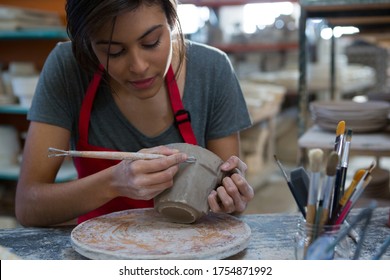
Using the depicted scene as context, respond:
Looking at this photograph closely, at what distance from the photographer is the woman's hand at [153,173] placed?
938 millimetres

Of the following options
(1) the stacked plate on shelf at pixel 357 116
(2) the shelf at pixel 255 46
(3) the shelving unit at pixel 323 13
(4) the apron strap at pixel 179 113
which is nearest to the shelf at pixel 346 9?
(3) the shelving unit at pixel 323 13

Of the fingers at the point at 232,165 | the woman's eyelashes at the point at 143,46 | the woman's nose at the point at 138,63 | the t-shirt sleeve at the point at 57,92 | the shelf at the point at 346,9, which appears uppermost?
the shelf at the point at 346,9

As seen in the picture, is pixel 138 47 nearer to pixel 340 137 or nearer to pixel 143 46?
pixel 143 46

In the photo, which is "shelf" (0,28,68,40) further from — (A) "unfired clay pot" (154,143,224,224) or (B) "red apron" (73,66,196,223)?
(A) "unfired clay pot" (154,143,224,224)

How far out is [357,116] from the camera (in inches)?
77.5

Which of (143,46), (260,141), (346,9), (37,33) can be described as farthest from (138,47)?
(260,141)

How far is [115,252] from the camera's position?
2.74 feet

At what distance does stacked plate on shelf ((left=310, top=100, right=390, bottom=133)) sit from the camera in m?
1.97

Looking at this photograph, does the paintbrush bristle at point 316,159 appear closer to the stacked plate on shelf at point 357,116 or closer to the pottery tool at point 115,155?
the pottery tool at point 115,155

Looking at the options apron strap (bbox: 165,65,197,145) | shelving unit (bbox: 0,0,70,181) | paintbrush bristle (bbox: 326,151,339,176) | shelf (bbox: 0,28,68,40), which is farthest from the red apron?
shelving unit (bbox: 0,0,70,181)

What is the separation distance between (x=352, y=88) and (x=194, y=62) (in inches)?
157

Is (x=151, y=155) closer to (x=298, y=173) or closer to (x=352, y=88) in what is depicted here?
(x=298, y=173)

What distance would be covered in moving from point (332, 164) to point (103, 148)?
2.47 ft
